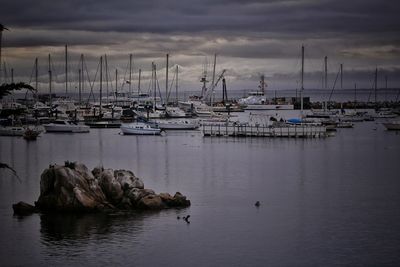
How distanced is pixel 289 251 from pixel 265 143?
195 feet

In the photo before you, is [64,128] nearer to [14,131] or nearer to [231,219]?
[14,131]

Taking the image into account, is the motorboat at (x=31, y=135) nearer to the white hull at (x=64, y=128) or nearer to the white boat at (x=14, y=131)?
the white boat at (x=14, y=131)

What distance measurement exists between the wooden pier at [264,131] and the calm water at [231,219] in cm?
2257

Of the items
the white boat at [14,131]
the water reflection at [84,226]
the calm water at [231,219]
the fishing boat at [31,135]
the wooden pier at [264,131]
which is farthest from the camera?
the white boat at [14,131]

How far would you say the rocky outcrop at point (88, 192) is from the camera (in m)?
36.5

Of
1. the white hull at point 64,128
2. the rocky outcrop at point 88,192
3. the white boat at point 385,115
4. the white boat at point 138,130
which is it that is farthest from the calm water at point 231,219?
the white boat at point 385,115

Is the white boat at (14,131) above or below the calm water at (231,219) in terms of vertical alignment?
above

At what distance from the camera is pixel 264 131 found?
99.5m

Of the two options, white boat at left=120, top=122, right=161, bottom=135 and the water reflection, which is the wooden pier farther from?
the water reflection

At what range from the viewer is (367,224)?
3712cm

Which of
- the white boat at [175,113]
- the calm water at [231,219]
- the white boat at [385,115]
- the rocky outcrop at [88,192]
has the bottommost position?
the calm water at [231,219]

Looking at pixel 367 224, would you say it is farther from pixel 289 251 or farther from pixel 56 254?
pixel 56 254

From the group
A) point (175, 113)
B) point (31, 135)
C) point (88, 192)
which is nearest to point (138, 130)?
point (31, 135)

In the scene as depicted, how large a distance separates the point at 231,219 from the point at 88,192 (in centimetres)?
725
